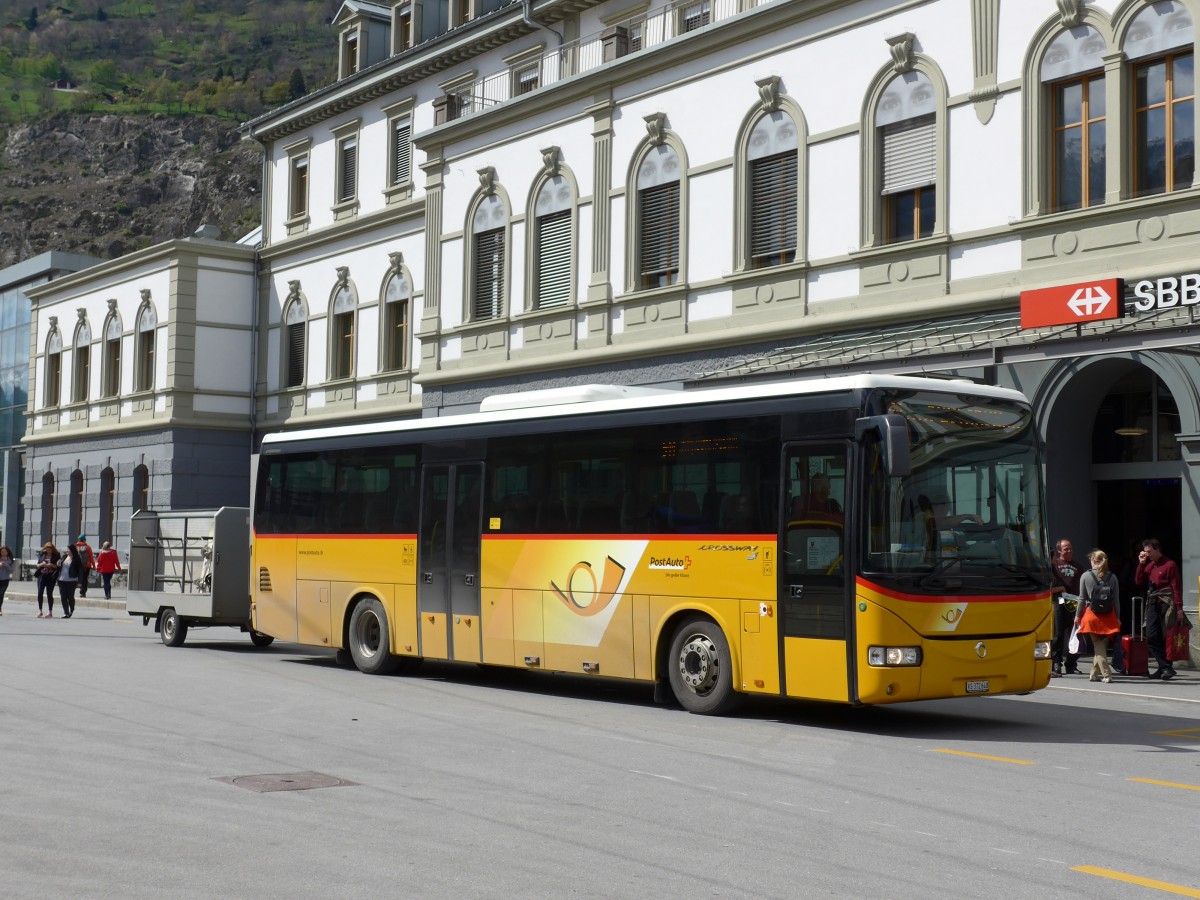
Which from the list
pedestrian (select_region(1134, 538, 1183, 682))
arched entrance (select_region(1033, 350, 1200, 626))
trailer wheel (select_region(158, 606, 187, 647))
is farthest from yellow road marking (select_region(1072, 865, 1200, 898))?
trailer wheel (select_region(158, 606, 187, 647))

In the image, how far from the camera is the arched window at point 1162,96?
1908 cm

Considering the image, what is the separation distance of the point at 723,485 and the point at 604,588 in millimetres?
1949

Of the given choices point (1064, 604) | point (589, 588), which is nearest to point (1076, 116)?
point (1064, 604)

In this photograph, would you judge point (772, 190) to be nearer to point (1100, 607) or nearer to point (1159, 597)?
point (1100, 607)

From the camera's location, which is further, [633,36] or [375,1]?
[375,1]

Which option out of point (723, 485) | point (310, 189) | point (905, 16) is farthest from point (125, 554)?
point (723, 485)

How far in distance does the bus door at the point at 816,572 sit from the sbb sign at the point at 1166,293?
22.5 ft

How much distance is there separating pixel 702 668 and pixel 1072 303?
764cm

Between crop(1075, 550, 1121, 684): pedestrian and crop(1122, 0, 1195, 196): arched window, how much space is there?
4896 mm

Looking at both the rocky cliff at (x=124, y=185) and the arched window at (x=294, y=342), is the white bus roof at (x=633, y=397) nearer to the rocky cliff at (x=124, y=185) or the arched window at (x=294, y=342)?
the arched window at (x=294, y=342)

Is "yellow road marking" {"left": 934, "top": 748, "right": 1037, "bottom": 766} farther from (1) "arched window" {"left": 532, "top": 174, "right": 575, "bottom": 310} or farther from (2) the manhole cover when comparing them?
(1) "arched window" {"left": 532, "top": 174, "right": 575, "bottom": 310}

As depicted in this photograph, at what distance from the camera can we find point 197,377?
44.4m

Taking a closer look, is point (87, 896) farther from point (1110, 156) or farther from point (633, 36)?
Answer: point (633, 36)

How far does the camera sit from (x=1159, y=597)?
18.4 m
